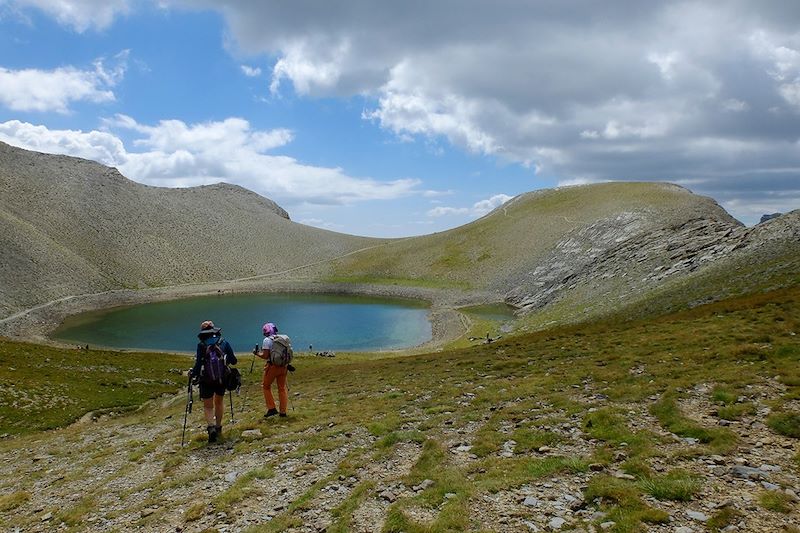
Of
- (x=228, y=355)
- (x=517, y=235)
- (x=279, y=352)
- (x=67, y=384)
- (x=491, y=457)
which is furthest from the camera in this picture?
(x=517, y=235)

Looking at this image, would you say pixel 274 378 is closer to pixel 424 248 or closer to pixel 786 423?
pixel 786 423

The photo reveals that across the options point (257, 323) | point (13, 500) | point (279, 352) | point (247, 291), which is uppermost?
point (247, 291)

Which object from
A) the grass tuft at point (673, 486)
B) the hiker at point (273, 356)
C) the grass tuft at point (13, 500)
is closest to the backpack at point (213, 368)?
the hiker at point (273, 356)

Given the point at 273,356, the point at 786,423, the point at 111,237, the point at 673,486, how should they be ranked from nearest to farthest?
the point at 673,486 < the point at 786,423 < the point at 273,356 < the point at 111,237

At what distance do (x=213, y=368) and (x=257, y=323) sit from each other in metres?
76.1

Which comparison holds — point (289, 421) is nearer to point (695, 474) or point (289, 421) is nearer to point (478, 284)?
point (695, 474)

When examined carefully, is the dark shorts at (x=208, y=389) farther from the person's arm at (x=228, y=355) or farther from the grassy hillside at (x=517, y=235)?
the grassy hillside at (x=517, y=235)

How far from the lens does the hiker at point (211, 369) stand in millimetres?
16500

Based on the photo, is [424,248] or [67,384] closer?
[67,384]

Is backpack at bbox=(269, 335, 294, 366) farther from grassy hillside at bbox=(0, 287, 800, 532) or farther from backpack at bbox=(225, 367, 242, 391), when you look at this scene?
grassy hillside at bbox=(0, 287, 800, 532)

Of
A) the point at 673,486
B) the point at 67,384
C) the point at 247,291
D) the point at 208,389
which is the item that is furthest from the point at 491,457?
the point at 247,291

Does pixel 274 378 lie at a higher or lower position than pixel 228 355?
lower

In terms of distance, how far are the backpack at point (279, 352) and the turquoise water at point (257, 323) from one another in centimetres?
5238

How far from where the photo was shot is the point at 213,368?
653 inches
